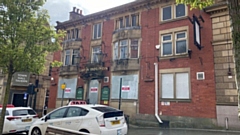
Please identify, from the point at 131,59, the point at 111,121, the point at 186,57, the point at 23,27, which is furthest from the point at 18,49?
the point at 186,57

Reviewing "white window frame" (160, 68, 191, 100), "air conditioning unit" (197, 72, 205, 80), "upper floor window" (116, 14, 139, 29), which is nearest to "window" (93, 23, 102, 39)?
"upper floor window" (116, 14, 139, 29)

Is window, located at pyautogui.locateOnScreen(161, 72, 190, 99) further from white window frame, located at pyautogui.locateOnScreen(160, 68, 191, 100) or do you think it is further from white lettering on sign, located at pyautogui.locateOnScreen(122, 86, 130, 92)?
white lettering on sign, located at pyautogui.locateOnScreen(122, 86, 130, 92)

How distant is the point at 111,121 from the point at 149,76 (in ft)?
31.8

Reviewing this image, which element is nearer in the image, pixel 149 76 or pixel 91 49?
pixel 149 76

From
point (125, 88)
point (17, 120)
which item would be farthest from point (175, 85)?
point (17, 120)

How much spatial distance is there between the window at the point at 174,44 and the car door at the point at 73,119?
404 inches

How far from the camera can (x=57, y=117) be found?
8.52m

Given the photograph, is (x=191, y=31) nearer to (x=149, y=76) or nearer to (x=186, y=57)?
(x=186, y=57)

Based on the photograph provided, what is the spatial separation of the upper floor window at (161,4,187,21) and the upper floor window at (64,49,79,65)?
33.8 feet

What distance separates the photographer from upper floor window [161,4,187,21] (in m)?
16.4

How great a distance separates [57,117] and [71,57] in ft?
48.6

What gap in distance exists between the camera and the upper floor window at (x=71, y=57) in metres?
22.3

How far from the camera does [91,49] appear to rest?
21547 mm

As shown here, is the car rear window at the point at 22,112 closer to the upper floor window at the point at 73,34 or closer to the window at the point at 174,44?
the window at the point at 174,44
